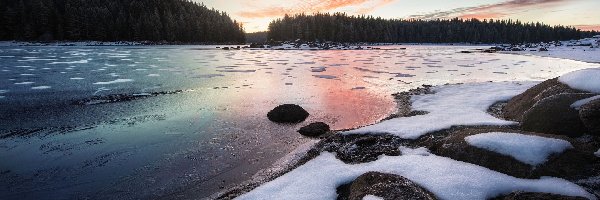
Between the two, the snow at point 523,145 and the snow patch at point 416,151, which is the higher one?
the snow at point 523,145

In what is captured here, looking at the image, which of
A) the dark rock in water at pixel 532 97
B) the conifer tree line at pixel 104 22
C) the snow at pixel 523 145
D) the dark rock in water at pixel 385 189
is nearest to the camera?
the dark rock in water at pixel 385 189

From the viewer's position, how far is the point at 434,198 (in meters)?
4.93

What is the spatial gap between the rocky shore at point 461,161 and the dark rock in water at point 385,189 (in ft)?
0.04

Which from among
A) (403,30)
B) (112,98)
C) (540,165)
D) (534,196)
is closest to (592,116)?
(540,165)

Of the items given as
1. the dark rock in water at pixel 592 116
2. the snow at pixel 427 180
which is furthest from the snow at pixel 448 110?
the snow at pixel 427 180

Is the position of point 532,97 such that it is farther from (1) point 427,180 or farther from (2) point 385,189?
(2) point 385,189

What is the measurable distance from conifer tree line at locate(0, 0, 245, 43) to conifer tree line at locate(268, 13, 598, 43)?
23.7 meters

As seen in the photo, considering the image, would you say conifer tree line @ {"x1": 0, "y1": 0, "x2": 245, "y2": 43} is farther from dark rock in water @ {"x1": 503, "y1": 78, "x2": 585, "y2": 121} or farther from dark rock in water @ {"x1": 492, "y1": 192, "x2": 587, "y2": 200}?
dark rock in water @ {"x1": 492, "y1": 192, "x2": 587, "y2": 200}

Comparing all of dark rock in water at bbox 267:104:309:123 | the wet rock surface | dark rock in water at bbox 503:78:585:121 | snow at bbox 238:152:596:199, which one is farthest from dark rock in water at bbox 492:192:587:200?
the wet rock surface

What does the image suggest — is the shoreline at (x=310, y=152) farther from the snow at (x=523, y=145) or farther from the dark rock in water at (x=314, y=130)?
the snow at (x=523, y=145)

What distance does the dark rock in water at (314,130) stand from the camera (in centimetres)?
1024

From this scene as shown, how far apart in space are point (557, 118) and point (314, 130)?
5.52 meters

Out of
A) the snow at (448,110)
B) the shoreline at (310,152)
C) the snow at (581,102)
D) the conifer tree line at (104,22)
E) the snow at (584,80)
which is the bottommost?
the shoreline at (310,152)

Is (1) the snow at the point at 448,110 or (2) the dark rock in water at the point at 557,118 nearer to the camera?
(2) the dark rock in water at the point at 557,118
